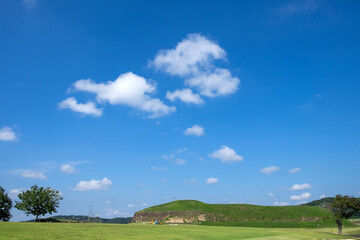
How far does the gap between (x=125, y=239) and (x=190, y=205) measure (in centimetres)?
13017

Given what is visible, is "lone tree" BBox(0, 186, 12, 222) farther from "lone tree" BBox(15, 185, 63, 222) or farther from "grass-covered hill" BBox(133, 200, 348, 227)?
"grass-covered hill" BBox(133, 200, 348, 227)

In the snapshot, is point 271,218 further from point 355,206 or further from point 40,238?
point 40,238

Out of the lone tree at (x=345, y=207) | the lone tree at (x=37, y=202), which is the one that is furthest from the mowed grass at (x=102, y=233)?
the lone tree at (x=37, y=202)

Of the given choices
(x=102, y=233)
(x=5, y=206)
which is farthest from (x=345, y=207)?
(x=5, y=206)

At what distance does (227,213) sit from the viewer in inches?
6309

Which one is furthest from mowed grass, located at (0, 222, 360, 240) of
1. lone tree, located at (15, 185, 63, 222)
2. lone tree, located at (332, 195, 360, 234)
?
lone tree, located at (15, 185, 63, 222)

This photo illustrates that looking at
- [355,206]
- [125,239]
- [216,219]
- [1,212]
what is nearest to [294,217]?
[216,219]

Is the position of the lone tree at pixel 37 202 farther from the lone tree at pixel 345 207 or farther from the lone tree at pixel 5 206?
the lone tree at pixel 345 207

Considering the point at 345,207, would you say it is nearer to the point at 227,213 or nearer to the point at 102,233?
the point at 102,233

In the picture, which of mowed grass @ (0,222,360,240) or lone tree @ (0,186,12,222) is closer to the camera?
mowed grass @ (0,222,360,240)

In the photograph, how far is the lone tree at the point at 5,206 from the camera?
117m

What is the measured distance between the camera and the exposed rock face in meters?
149

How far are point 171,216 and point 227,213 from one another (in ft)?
107

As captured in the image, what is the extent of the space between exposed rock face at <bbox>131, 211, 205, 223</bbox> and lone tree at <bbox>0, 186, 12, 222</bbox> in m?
68.6
